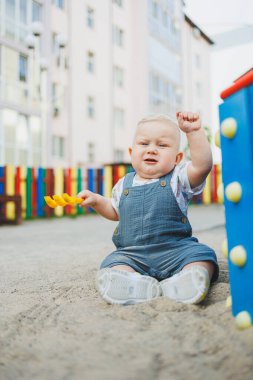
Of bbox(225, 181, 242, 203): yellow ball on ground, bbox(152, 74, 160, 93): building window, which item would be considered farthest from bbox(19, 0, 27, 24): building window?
bbox(225, 181, 242, 203): yellow ball on ground

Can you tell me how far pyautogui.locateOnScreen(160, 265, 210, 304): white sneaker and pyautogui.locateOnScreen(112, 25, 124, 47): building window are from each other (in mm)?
15553

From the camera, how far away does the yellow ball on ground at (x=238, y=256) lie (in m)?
1.12

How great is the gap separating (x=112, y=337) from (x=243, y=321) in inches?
14.1

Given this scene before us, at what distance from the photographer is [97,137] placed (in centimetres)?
1469

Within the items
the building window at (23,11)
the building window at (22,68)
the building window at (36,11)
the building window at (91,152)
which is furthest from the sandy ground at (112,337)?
the building window at (91,152)

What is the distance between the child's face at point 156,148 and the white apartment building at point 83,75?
8.14 meters

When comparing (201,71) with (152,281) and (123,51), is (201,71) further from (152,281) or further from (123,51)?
(152,281)

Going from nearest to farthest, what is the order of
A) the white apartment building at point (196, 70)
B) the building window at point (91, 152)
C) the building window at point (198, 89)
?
the building window at point (91, 152)
the white apartment building at point (196, 70)
the building window at point (198, 89)

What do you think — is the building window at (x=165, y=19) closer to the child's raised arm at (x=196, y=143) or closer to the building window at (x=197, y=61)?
the building window at (x=197, y=61)

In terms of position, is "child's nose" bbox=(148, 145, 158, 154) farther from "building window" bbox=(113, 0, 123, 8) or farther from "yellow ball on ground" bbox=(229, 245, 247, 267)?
"building window" bbox=(113, 0, 123, 8)

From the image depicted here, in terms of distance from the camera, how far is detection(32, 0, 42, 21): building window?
1279 centimetres

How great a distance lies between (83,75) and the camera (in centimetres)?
1425

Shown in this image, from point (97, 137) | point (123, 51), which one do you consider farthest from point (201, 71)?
point (97, 137)

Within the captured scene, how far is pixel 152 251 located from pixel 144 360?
30.6 inches
